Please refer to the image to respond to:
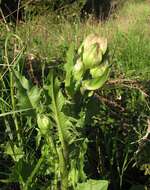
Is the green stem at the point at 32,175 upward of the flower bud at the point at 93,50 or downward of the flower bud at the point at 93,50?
downward

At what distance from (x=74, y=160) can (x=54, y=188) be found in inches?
3.7

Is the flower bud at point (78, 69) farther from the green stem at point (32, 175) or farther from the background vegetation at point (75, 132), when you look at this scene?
the green stem at point (32, 175)

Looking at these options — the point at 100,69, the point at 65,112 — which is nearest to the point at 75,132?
the point at 65,112

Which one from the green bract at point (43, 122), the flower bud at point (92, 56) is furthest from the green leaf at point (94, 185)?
the flower bud at point (92, 56)

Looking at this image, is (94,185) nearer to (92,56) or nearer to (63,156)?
(63,156)

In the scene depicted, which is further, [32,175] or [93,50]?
[32,175]

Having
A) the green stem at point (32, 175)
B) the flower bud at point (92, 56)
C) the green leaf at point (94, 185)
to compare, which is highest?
the flower bud at point (92, 56)

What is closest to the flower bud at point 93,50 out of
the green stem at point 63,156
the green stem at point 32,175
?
the green stem at point 63,156

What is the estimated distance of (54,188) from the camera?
1.12 m

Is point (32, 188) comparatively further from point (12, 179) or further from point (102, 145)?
point (102, 145)

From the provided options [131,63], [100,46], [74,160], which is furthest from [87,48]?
[131,63]

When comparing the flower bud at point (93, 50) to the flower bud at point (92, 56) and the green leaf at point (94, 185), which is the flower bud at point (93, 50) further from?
the green leaf at point (94, 185)

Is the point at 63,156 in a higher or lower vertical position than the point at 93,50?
lower

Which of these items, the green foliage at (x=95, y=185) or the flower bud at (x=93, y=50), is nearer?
the flower bud at (x=93, y=50)
